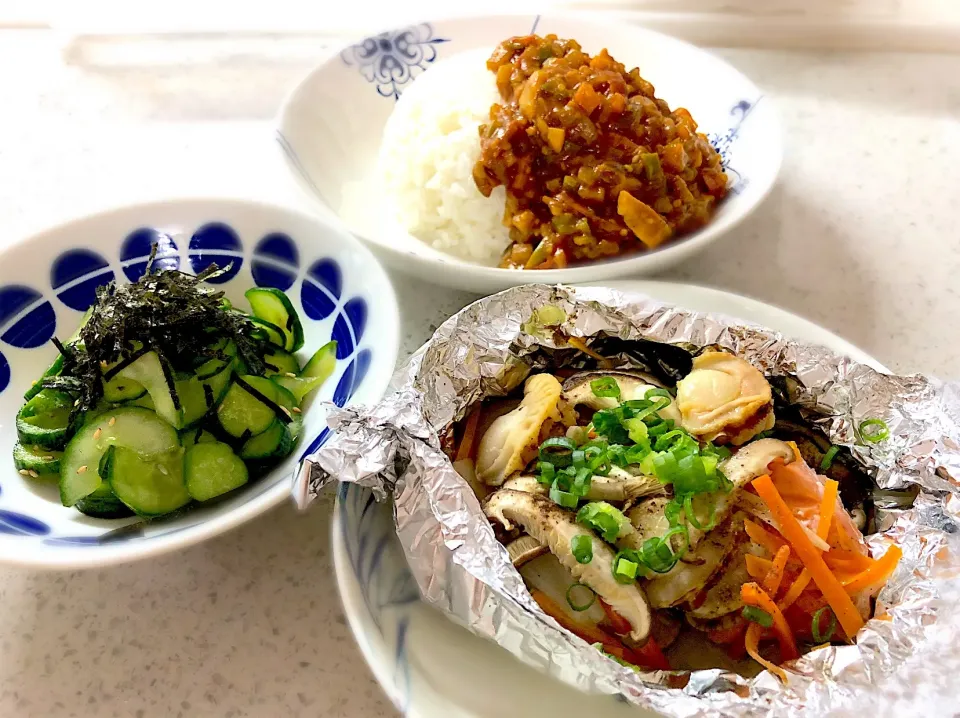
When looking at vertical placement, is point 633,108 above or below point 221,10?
above

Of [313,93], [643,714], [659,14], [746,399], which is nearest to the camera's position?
[643,714]

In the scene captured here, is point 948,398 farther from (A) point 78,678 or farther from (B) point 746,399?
(A) point 78,678

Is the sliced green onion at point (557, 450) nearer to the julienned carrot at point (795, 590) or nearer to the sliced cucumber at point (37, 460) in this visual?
the julienned carrot at point (795, 590)

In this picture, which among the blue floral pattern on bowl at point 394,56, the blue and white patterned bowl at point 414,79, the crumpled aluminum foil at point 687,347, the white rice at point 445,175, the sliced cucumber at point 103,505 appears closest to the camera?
the crumpled aluminum foil at point 687,347

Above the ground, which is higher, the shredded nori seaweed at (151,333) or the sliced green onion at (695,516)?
the sliced green onion at (695,516)

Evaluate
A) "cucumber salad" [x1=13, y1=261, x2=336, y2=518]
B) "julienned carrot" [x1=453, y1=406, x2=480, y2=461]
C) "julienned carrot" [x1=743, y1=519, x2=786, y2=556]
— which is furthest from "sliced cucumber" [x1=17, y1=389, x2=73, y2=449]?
"julienned carrot" [x1=743, y1=519, x2=786, y2=556]

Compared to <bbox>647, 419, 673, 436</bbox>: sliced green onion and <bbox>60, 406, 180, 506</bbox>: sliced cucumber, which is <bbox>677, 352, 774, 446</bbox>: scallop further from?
<bbox>60, 406, 180, 506</bbox>: sliced cucumber

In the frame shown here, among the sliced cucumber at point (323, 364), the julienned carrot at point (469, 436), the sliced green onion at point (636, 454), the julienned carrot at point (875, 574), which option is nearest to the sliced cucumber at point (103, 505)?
the sliced cucumber at point (323, 364)

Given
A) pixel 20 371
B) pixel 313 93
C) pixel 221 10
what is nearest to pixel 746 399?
pixel 20 371
